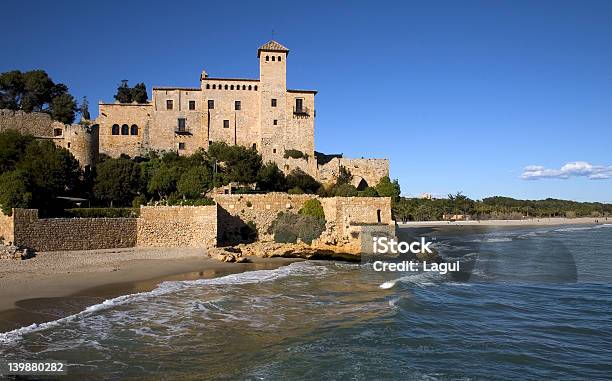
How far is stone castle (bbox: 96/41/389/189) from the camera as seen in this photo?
37.2 m

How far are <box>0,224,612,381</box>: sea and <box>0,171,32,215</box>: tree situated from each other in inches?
380

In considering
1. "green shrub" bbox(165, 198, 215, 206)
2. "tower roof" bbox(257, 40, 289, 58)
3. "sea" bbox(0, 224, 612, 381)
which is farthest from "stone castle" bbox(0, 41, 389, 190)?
"sea" bbox(0, 224, 612, 381)

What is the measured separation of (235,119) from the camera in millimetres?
38031

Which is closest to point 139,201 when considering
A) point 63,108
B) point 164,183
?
point 164,183

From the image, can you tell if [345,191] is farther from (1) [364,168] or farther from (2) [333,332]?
(2) [333,332]

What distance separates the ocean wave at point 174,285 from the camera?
10750 mm

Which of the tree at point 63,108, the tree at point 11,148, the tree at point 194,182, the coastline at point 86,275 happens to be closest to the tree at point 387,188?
the tree at point 194,182

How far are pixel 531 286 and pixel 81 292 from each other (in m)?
16.0

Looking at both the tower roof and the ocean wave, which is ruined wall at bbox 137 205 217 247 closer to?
the ocean wave

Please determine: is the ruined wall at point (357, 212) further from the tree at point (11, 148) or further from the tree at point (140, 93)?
the tree at point (140, 93)

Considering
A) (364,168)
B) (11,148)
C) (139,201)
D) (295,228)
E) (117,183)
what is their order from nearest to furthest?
(11,148), (295,228), (139,201), (117,183), (364,168)

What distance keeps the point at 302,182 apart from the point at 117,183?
40.6 feet

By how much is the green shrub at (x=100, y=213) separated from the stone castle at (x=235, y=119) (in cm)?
1302

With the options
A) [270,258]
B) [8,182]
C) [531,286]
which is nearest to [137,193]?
[8,182]
